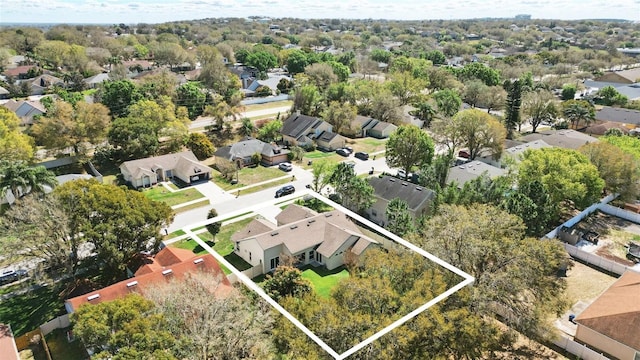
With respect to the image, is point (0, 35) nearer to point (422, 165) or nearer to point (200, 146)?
point (200, 146)

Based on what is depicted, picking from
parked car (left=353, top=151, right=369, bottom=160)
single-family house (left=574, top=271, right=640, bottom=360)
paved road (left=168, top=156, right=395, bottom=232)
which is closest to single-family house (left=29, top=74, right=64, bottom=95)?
paved road (left=168, top=156, right=395, bottom=232)

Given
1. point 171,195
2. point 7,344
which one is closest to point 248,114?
point 171,195

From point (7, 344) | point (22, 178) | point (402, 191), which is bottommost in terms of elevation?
point (7, 344)

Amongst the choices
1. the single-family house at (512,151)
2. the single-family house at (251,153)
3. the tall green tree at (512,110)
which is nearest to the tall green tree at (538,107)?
the tall green tree at (512,110)

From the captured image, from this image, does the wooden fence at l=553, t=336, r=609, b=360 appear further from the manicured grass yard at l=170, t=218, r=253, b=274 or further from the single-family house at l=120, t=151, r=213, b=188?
the single-family house at l=120, t=151, r=213, b=188

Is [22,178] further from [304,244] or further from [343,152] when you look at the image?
[343,152]

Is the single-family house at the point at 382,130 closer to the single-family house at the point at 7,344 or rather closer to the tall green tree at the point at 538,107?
the tall green tree at the point at 538,107

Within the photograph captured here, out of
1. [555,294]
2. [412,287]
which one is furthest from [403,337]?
[555,294]

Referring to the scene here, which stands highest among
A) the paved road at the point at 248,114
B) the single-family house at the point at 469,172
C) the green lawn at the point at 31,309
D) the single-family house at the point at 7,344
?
the single-family house at the point at 469,172
